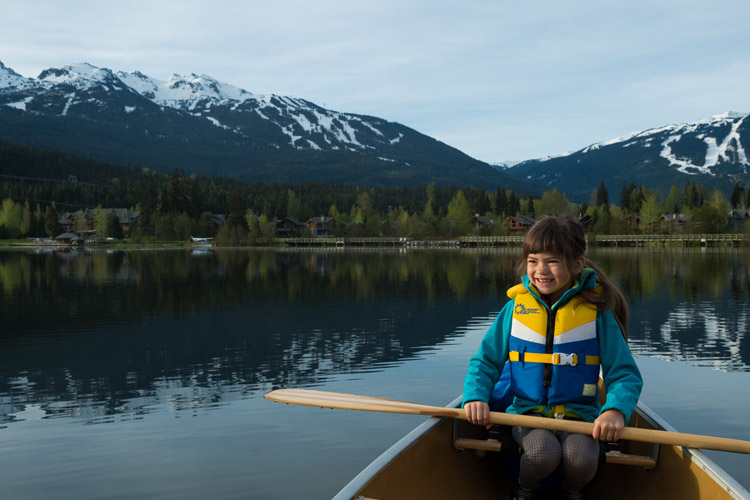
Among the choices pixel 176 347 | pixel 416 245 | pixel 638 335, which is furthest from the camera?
pixel 416 245

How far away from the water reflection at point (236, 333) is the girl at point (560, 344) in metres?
8.22

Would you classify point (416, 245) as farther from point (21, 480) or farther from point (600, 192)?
point (21, 480)

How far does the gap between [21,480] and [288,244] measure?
153207 mm

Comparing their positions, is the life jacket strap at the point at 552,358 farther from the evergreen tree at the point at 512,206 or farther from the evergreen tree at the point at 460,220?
the evergreen tree at the point at 512,206

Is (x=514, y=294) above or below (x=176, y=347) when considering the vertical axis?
above

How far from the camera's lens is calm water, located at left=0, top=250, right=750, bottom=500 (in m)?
8.85

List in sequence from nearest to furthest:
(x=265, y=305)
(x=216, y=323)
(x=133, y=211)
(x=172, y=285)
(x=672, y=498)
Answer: (x=672, y=498) < (x=216, y=323) < (x=265, y=305) < (x=172, y=285) < (x=133, y=211)

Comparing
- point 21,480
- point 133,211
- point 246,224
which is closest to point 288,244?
point 246,224

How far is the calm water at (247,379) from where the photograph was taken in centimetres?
885

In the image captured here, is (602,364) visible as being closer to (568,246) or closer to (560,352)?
(560,352)

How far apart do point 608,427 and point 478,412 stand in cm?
94

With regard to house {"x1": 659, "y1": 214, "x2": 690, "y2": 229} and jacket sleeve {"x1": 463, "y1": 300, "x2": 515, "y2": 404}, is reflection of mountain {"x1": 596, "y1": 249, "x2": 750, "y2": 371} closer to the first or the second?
jacket sleeve {"x1": 463, "y1": 300, "x2": 515, "y2": 404}

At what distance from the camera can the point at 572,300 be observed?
16.9ft

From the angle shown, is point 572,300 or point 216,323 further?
point 216,323
